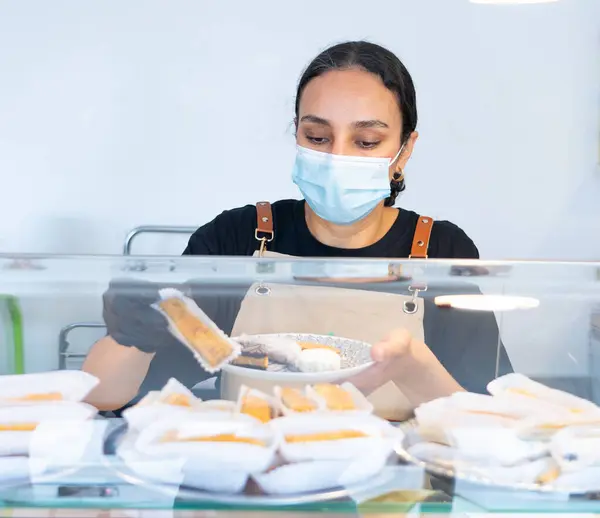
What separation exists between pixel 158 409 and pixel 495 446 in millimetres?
431

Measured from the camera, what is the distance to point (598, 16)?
2814 mm

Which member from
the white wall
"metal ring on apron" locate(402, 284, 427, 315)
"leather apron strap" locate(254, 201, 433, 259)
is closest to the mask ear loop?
"leather apron strap" locate(254, 201, 433, 259)

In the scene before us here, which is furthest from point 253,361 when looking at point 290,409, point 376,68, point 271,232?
point 376,68

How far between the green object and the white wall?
1947 millimetres

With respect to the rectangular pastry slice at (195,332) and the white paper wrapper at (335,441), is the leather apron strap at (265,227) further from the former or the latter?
the white paper wrapper at (335,441)

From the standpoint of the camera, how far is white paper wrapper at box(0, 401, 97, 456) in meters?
0.78

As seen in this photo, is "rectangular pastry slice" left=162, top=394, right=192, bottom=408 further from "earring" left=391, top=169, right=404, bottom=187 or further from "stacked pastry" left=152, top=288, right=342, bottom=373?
"earring" left=391, top=169, right=404, bottom=187

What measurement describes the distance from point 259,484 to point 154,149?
233 cm

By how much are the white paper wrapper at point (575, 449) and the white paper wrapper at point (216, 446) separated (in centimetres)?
35

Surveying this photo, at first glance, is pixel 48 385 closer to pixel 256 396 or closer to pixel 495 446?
pixel 256 396

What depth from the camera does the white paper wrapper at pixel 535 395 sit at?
865 mm

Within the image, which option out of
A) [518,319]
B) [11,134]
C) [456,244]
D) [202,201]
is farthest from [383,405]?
[11,134]

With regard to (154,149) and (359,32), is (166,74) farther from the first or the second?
(359,32)

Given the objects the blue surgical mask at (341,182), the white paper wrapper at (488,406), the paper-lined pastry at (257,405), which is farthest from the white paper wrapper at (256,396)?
the blue surgical mask at (341,182)
